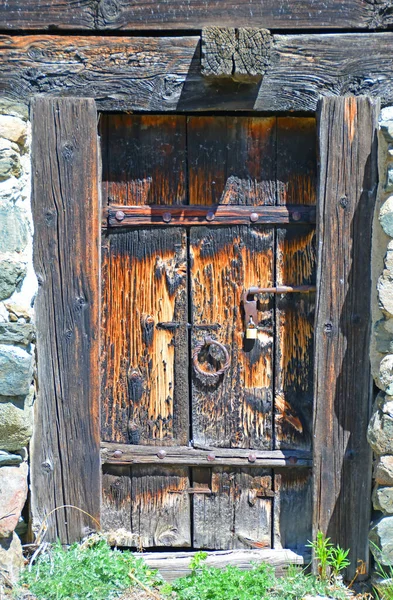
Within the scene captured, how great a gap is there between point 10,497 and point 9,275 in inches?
35.9

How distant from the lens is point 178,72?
9.00ft

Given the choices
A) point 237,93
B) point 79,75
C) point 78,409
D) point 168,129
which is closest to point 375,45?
point 237,93

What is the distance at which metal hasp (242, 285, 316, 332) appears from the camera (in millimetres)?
2957

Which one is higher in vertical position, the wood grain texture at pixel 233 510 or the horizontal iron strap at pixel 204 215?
the horizontal iron strap at pixel 204 215

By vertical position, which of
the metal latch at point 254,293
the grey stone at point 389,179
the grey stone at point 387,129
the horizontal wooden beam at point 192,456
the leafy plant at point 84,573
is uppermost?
the grey stone at point 387,129

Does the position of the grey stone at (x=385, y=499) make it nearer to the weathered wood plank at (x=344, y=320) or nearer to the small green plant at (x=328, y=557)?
the weathered wood plank at (x=344, y=320)

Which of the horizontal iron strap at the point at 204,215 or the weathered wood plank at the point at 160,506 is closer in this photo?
the horizontal iron strap at the point at 204,215

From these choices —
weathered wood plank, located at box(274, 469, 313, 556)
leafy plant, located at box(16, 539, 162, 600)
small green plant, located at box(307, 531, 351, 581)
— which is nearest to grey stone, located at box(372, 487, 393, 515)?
small green plant, located at box(307, 531, 351, 581)

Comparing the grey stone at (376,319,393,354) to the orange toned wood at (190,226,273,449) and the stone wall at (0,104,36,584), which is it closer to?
the orange toned wood at (190,226,273,449)

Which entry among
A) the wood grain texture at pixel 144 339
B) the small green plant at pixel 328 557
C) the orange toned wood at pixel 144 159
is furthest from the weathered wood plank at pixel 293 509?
the orange toned wood at pixel 144 159

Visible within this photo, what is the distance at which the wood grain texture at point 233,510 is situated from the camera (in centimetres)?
311

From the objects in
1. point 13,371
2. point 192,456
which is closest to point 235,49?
point 13,371

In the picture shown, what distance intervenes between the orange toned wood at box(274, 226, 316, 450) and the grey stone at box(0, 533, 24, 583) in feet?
4.08

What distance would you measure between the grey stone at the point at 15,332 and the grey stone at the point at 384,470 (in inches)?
61.0
